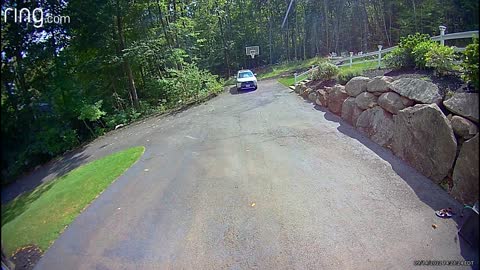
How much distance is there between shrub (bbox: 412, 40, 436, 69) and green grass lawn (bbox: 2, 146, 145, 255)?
26.8ft

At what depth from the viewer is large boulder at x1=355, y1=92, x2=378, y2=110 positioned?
7562mm

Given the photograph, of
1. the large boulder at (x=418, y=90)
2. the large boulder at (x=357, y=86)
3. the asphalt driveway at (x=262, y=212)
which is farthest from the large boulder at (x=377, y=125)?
the large boulder at (x=357, y=86)

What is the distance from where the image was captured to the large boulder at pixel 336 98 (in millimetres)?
9211

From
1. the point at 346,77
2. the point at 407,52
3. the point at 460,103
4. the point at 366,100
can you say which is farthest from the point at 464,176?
the point at 346,77

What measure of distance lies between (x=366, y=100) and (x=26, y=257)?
26.2ft

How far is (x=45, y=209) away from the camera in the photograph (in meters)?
1.28

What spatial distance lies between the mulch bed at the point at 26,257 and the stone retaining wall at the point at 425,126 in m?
3.85

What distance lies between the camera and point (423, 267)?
3248mm

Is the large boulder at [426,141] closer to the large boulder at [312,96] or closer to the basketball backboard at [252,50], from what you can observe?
the large boulder at [312,96]

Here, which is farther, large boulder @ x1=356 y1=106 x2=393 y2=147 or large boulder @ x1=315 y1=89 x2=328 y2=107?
large boulder @ x1=315 y1=89 x2=328 y2=107

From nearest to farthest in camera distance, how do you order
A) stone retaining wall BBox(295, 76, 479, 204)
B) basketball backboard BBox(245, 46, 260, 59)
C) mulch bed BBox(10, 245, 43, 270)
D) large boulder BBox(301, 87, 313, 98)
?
mulch bed BBox(10, 245, 43, 270) < stone retaining wall BBox(295, 76, 479, 204) < large boulder BBox(301, 87, 313, 98) < basketball backboard BBox(245, 46, 260, 59)

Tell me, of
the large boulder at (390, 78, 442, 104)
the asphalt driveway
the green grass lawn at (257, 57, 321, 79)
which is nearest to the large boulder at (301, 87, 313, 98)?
the asphalt driveway

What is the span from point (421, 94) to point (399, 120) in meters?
0.67

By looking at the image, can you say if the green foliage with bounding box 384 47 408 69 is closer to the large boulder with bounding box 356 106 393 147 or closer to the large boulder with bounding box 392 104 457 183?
the large boulder with bounding box 356 106 393 147
